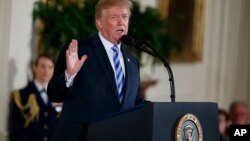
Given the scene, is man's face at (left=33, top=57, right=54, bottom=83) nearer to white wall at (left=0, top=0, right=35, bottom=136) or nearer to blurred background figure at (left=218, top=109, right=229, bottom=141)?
white wall at (left=0, top=0, right=35, bottom=136)

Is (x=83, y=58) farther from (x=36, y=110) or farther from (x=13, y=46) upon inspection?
(x=13, y=46)

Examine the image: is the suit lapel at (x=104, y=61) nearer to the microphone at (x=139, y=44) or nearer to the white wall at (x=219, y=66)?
the microphone at (x=139, y=44)

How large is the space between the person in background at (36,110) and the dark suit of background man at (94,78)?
2.82 m

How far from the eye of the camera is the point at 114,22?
327cm

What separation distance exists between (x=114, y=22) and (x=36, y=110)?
2.98 m

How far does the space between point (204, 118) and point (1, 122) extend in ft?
11.7

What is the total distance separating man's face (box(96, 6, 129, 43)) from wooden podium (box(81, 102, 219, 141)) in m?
0.51

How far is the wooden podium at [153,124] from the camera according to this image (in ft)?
9.20

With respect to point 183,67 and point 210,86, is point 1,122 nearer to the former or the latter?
point 183,67

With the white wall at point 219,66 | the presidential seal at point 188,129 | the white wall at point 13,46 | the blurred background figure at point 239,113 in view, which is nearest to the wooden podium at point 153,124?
the presidential seal at point 188,129

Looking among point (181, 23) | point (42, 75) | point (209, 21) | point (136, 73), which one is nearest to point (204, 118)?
point (136, 73)

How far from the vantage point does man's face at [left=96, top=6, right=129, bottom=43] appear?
3.26 m

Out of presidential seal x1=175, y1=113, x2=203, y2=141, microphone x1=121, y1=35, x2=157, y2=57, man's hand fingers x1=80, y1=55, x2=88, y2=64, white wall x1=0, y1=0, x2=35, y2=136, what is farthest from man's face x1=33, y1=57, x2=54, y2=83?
presidential seal x1=175, y1=113, x2=203, y2=141

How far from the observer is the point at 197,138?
297cm
